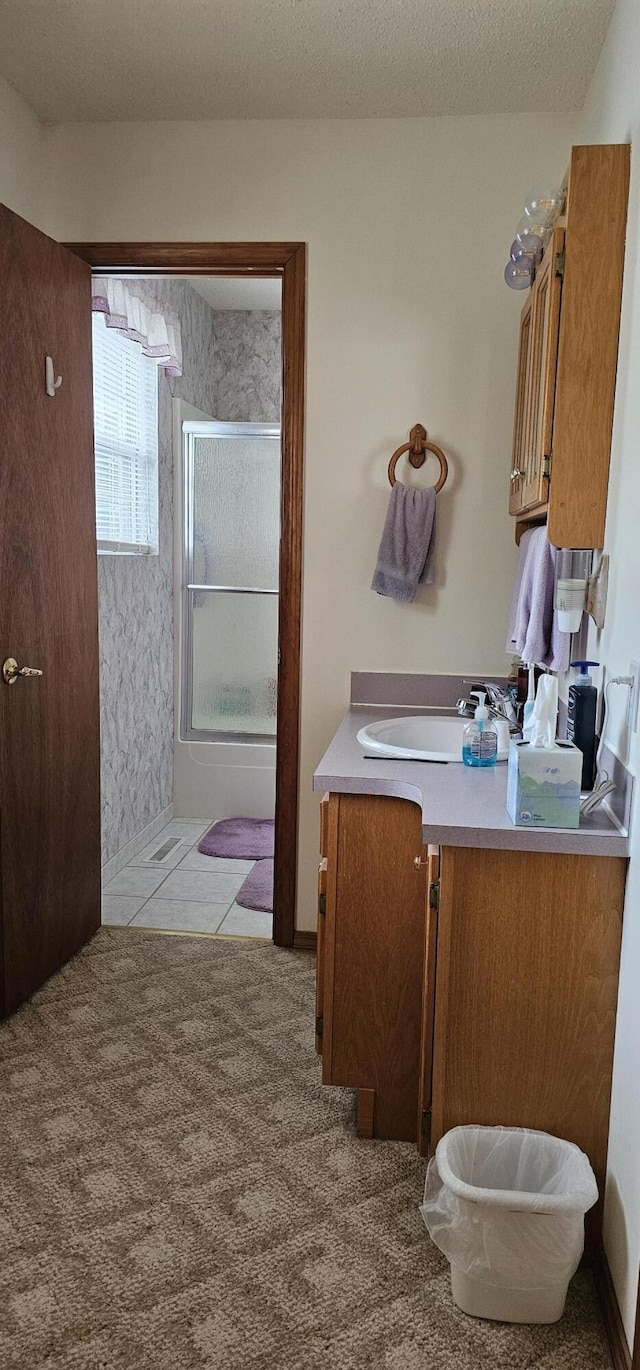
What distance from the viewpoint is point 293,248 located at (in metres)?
2.81

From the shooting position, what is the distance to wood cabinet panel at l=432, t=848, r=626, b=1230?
1689mm

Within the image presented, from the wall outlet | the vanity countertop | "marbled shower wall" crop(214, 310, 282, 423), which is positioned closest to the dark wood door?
the vanity countertop

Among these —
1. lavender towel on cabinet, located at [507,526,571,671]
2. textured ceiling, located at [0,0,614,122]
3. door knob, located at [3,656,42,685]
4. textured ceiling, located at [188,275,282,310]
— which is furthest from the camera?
textured ceiling, located at [188,275,282,310]

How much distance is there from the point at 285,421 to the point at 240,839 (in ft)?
6.40

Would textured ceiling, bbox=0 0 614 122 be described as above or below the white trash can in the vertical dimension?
above

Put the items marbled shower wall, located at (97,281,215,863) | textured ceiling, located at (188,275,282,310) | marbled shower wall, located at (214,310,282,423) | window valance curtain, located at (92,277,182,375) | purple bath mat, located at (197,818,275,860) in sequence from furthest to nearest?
1. marbled shower wall, located at (214,310,282,423)
2. textured ceiling, located at (188,275,282,310)
3. purple bath mat, located at (197,818,275,860)
4. marbled shower wall, located at (97,281,215,863)
5. window valance curtain, located at (92,277,182,375)

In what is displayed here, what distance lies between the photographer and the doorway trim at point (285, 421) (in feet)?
9.29

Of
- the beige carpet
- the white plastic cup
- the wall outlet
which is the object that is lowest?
the beige carpet

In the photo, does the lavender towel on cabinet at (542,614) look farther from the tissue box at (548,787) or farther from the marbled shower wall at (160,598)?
the marbled shower wall at (160,598)

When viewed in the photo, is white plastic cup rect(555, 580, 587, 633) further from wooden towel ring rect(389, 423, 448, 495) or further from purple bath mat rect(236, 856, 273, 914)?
purple bath mat rect(236, 856, 273, 914)

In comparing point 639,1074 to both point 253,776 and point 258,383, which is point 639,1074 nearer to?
point 253,776

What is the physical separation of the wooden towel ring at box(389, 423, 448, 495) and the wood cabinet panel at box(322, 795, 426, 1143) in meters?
1.20

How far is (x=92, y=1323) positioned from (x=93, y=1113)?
0.60 metres

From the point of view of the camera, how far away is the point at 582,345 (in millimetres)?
1881
